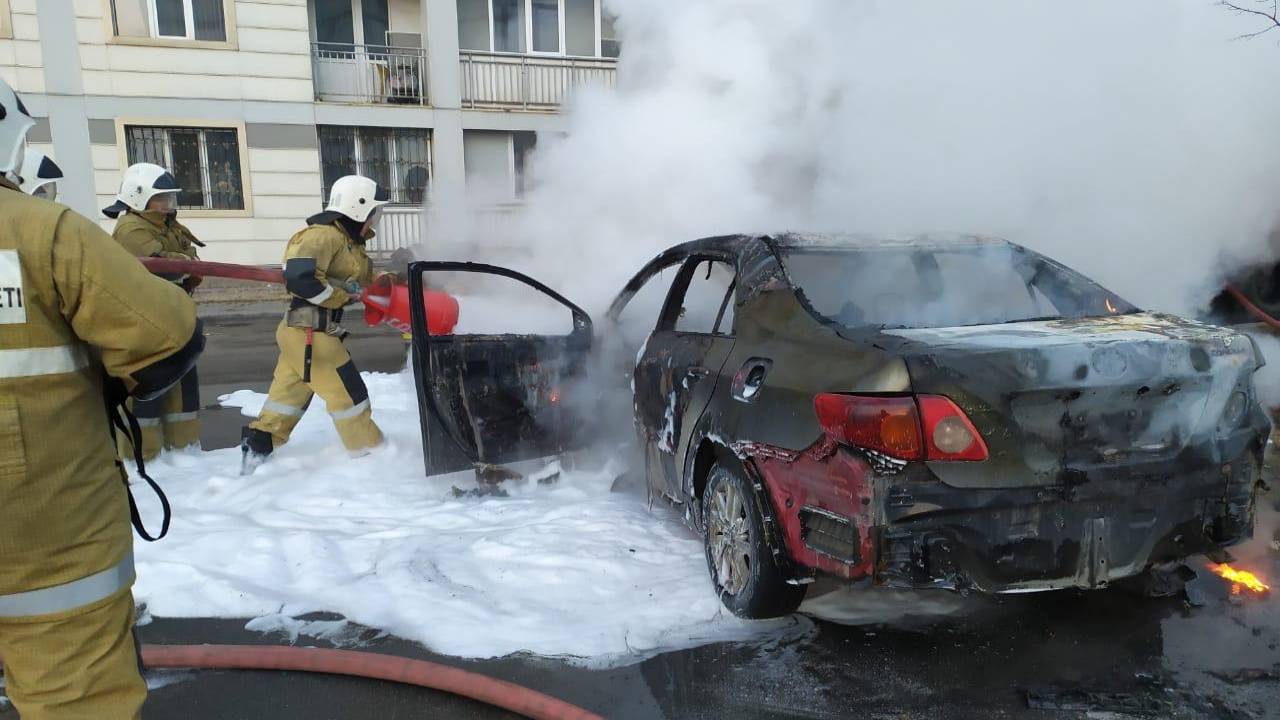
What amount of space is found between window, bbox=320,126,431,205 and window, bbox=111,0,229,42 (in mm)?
2538

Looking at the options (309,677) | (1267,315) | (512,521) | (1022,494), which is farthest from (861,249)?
(1267,315)

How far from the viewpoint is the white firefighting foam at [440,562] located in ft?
10.8

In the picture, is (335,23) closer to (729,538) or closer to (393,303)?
(393,303)

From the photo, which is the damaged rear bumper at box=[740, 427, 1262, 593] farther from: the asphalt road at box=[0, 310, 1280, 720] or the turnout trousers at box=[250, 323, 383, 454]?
the turnout trousers at box=[250, 323, 383, 454]

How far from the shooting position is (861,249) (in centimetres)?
365

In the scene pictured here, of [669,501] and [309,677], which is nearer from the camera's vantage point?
[309,677]

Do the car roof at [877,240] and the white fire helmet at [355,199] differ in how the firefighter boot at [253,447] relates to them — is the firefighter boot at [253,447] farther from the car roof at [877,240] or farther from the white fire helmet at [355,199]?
the car roof at [877,240]

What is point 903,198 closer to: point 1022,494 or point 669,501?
point 669,501

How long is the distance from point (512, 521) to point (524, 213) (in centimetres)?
532

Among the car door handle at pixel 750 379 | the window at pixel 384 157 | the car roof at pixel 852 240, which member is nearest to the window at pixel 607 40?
the window at pixel 384 157

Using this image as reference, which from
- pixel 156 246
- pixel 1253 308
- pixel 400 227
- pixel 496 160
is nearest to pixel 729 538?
pixel 156 246

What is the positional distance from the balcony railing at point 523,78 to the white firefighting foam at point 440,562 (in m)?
14.0

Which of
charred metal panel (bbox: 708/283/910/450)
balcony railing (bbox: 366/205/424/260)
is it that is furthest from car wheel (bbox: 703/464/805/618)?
balcony railing (bbox: 366/205/424/260)

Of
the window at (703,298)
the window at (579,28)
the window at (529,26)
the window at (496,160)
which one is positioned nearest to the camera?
the window at (703,298)
